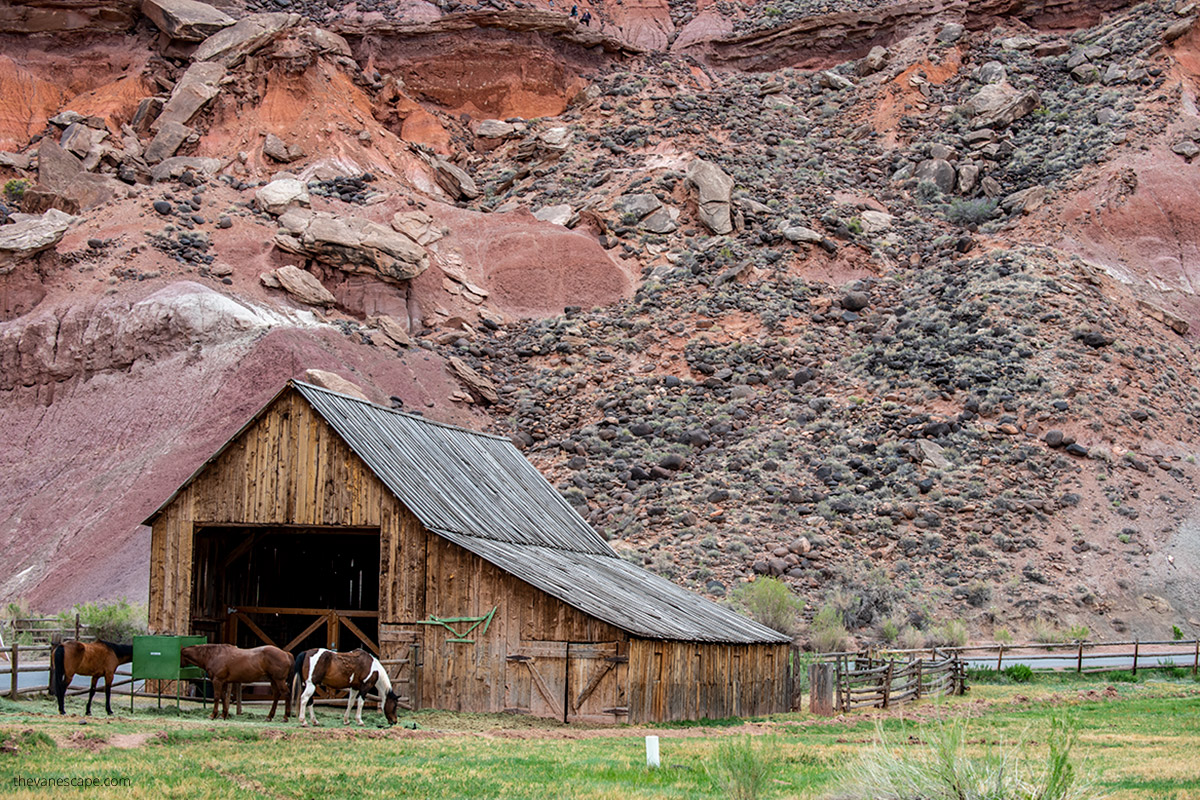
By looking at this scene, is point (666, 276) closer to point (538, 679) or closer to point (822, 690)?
point (822, 690)

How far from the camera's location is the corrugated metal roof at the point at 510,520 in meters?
20.7

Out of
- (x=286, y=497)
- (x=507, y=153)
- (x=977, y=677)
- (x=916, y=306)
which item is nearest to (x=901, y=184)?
(x=916, y=306)

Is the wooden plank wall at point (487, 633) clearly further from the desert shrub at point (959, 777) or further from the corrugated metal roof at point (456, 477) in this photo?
the desert shrub at point (959, 777)

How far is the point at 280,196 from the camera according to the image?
55.5m

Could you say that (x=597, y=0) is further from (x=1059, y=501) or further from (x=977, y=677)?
(x=977, y=677)

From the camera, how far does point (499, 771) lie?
1394 centimetres

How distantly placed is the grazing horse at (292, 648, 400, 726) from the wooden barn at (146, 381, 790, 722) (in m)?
2.04

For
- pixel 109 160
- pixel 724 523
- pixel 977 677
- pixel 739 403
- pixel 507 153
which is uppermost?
pixel 507 153

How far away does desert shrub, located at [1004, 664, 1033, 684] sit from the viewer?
28422mm

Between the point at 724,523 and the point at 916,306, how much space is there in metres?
16.1

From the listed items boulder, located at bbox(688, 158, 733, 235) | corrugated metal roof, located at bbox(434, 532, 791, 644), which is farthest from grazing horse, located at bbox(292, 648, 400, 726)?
boulder, located at bbox(688, 158, 733, 235)

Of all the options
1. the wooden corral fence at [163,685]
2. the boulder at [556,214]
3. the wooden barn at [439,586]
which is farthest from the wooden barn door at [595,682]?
the boulder at [556,214]

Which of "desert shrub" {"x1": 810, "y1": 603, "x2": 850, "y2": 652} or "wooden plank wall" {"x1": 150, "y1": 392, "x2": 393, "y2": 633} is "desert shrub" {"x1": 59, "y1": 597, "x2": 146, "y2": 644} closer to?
"wooden plank wall" {"x1": 150, "y1": 392, "x2": 393, "y2": 633}

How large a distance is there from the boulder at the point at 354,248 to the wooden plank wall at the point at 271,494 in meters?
30.5
